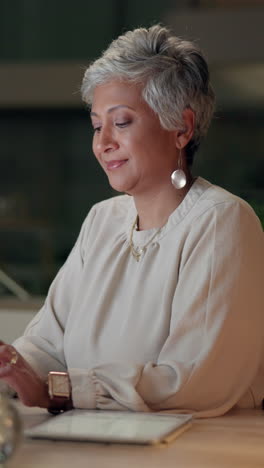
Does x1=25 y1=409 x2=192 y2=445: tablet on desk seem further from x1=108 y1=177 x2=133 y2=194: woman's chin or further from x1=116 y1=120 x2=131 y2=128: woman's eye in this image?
x1=116 y1=120 x2=131 y2=128: woman's eye

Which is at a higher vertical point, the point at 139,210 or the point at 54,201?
the point at 139,210

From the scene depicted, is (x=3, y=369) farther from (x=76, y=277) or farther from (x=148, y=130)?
(x=148, y=130)

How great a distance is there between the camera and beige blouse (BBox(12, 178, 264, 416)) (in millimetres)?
1970

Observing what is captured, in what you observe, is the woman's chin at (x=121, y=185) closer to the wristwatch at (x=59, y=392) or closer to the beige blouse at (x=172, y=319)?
the beige blouse at (x=172, y=319)

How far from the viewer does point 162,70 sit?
7.26 feet

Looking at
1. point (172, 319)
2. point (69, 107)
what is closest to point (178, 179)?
point (172, 319)

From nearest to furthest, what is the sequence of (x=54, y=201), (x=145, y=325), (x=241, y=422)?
(x=241, y=422) → (x=145, y=325) → (x=54, y=201)

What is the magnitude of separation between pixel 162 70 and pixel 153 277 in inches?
18.4

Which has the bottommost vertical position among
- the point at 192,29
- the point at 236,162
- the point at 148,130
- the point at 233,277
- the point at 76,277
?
the point at 236,162

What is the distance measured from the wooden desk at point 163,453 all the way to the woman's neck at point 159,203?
2.01 ft

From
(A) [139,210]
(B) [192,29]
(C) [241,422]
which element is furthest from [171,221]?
(B) [192,29]

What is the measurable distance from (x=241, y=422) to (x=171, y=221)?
0.50m

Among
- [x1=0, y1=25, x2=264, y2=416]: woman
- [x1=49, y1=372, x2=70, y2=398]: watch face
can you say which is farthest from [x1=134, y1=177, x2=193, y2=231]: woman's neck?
[x1=49, y1=372, x2=70, y2=398]: watch face

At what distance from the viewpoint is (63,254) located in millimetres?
5949
